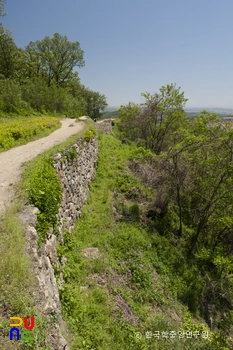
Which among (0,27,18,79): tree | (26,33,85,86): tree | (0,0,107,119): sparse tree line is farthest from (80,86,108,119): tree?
(0,27,18,79): tree

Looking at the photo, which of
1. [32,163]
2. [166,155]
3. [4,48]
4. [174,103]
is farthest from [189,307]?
[4,48]

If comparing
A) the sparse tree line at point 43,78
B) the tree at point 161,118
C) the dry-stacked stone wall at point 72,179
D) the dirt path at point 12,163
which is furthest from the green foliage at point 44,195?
the sparse tree line at point 43,78

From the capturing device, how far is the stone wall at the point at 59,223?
11.3 feet

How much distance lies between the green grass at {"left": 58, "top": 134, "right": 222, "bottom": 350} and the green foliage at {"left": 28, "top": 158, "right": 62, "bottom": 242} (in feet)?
4.12

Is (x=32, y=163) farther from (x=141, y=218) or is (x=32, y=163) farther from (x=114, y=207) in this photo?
(x=141, y=218)

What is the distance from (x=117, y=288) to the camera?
654 cm

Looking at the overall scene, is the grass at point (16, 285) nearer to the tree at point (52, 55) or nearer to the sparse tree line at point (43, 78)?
the sparse tree line at point (43, 78)

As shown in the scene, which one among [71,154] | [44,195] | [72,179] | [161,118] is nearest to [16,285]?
[44,195]

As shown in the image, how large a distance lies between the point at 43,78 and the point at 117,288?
3466cm

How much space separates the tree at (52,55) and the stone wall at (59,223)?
1074 inches

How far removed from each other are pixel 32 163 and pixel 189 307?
8174 mm

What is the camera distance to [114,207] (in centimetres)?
1093

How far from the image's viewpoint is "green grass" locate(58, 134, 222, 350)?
4.92 metres

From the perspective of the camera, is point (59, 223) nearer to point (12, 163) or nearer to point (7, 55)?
point (12, 163)
